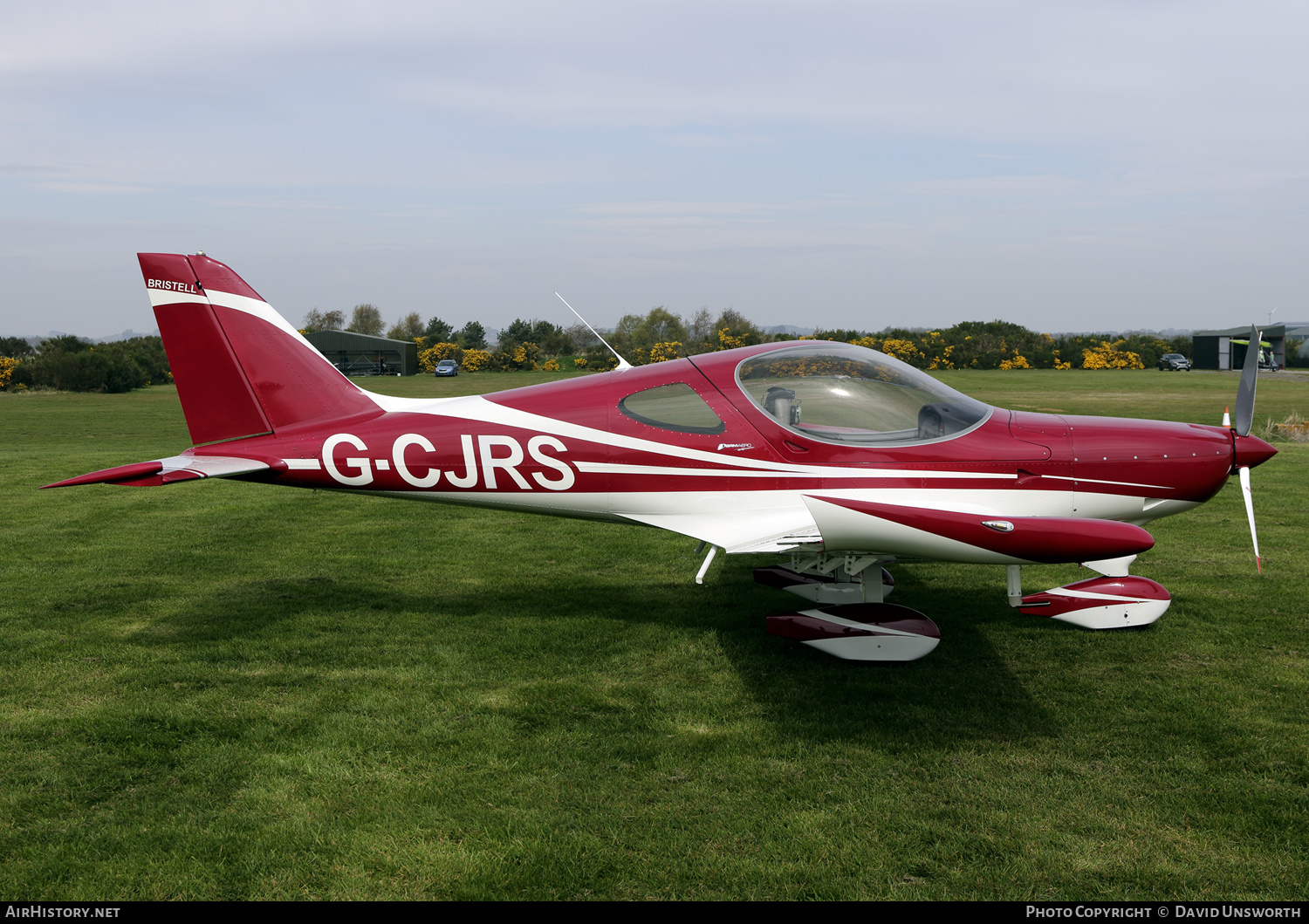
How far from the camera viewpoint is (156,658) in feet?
19.7

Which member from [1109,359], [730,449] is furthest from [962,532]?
[1109,359]

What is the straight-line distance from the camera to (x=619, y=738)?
4.80 meters

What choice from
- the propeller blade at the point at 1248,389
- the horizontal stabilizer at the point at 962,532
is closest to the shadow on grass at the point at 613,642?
the horizontal stabilizer at the point at 962,532

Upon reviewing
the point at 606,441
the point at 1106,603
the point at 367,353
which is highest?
the point at 367,353

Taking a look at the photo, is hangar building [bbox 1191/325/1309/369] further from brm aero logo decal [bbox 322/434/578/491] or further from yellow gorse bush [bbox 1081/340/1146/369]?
brm aero logo decal [bbox 322/434/578/491]

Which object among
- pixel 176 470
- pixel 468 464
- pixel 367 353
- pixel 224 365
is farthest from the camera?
pixel 367 353

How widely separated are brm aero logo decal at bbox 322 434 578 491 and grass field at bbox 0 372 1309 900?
1.18 meters

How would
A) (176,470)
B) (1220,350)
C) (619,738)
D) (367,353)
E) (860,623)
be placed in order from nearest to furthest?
(619,738), (860,623), (176,470), (1220,350), (367,353)

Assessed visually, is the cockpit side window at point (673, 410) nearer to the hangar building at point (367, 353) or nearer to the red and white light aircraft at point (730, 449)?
the red and white light aircraft at point (730, 449)

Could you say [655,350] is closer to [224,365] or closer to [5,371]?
[5,371]

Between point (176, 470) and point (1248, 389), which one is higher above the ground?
point (1248, 389)

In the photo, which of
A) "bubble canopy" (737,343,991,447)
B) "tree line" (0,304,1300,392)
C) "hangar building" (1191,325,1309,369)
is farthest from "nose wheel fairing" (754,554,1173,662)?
"hangar building" (1191,325,1309,369)

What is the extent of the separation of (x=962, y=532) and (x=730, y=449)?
1888 millimetres

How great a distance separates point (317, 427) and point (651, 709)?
3.53 m
